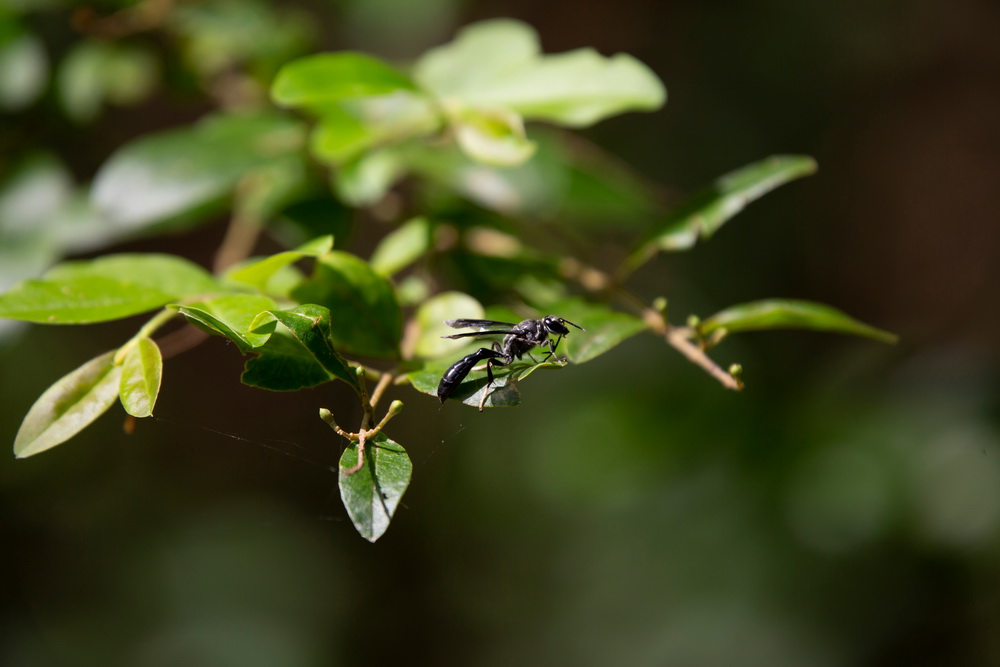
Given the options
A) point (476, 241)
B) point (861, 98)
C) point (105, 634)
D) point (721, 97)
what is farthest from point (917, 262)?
Result: point (105, 634)

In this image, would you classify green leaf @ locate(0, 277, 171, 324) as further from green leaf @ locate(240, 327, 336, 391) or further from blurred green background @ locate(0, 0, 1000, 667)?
blurred green background @ locate(0, 0, 1000, 667)

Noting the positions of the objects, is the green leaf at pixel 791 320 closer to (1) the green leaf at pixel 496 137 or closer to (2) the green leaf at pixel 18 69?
(1) the green leaf at pixel 496 137

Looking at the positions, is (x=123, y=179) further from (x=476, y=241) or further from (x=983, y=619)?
(x=983, y=619)

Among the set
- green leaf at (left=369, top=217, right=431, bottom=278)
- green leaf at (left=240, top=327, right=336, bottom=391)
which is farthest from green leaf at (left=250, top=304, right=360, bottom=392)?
green leaf at (left=369, top=217, right=431, bottom=278)

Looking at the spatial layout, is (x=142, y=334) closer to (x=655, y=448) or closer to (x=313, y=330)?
(x=313, y=330)

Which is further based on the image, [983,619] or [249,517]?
[249,517]

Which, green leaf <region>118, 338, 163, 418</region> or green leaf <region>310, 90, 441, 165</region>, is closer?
green leaf <region>118, 338, 163, 418</region>

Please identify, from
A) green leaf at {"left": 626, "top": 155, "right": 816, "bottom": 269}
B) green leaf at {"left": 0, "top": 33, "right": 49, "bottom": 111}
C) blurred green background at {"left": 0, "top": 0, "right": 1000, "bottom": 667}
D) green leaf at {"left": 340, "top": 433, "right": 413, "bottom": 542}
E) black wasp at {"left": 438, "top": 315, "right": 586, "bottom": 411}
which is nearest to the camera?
green leaf at {"left": 340, "top": 433, "right": 413, "bottom": 542}
